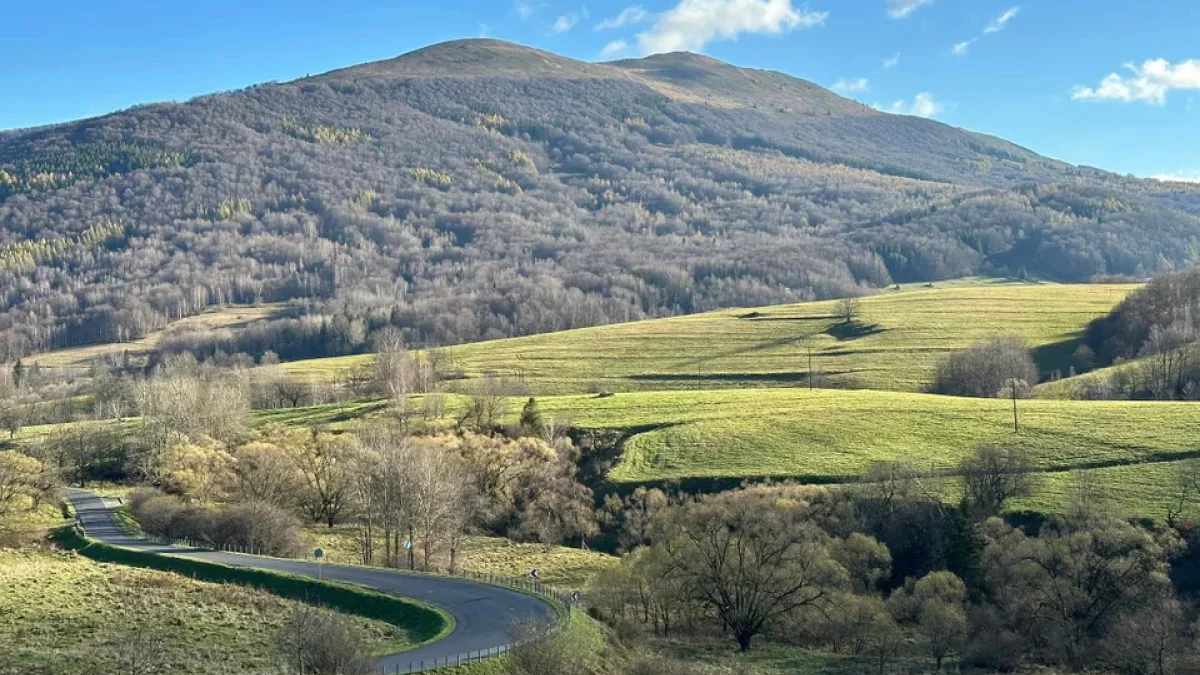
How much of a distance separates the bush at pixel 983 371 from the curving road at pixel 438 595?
3272 inches

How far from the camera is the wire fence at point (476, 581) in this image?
1533 inches

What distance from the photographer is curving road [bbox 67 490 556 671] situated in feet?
139

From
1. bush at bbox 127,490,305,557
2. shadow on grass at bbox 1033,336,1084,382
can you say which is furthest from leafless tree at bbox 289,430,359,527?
shadow on grass at bbox 1033,336,1084,382

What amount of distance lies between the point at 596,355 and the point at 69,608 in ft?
377

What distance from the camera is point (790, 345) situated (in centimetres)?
Answer: 15262

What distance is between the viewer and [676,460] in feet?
296

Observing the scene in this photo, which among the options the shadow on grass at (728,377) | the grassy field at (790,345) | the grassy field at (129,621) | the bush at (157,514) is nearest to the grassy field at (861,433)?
the shadow on grass at (728,377)

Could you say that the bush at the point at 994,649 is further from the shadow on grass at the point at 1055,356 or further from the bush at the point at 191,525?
the shadow on grass at the point at 1055,356

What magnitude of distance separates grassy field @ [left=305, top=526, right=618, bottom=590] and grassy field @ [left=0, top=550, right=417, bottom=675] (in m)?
17.2

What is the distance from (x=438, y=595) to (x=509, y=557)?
2559cm

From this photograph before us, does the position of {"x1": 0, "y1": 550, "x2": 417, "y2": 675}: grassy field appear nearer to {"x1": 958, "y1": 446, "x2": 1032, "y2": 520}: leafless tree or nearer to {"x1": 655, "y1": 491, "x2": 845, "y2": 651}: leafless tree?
{"x1": 655, "y1": 491, "x2": 845, "y2": 651}: leafless tree

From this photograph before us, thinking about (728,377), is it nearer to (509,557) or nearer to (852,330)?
(852,330)

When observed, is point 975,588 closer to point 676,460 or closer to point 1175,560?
point 1175,560

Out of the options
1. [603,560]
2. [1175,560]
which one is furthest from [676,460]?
[1175,560]
